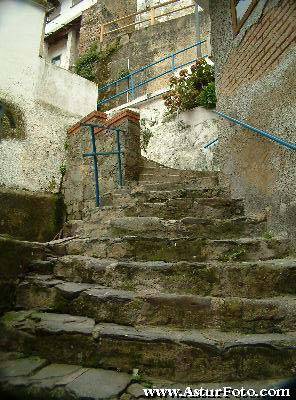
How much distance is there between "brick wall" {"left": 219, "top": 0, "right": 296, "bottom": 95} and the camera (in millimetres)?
3084

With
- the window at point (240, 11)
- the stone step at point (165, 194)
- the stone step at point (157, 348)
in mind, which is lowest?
the stone step at point (157, 348)

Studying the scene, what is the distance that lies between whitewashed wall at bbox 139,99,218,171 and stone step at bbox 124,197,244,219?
10.4ft

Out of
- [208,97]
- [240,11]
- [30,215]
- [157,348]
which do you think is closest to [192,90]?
[208,97]

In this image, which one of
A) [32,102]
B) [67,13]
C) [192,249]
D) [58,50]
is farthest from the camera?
[67,13]

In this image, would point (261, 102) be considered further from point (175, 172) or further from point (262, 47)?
point (175, 172)

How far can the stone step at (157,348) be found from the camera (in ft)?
6.15

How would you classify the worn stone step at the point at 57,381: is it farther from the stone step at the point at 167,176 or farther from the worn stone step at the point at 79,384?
the stone step at the point at 167,176

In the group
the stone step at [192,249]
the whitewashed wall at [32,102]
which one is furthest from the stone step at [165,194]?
the whitewashed wall at [32,102]

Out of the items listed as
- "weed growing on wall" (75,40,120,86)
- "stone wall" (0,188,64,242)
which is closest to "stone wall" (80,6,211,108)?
"weed growing on wall" (75,40,120,86)

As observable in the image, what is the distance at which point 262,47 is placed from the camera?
3504 mm

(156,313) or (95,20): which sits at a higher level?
(95,20)

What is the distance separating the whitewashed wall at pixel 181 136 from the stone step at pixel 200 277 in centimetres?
454

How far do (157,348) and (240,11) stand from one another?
→ 391 centimetres

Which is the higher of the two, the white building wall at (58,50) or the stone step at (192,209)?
the white building wall at (58,50)
